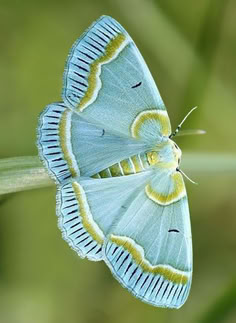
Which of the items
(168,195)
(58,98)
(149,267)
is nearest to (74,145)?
(168,195)

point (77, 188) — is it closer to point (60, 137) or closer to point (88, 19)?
point (60, 137)

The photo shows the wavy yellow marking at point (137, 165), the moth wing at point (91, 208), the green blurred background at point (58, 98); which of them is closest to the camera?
the moth wing at point (91, 208)

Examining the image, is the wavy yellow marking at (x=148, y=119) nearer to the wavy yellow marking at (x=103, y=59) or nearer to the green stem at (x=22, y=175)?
the wavy yellow marking at (x=103, y=59)

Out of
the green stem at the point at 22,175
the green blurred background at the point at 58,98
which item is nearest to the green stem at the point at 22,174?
the green stem at the point at 22,175

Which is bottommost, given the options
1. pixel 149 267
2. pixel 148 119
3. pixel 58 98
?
pixel 58 98

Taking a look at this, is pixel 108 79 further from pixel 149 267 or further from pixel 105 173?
pixel 149 267

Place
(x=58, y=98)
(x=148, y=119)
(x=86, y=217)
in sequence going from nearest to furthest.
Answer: (x=86, y=217) → (x=148, y=119) → (x=58, y=98)
